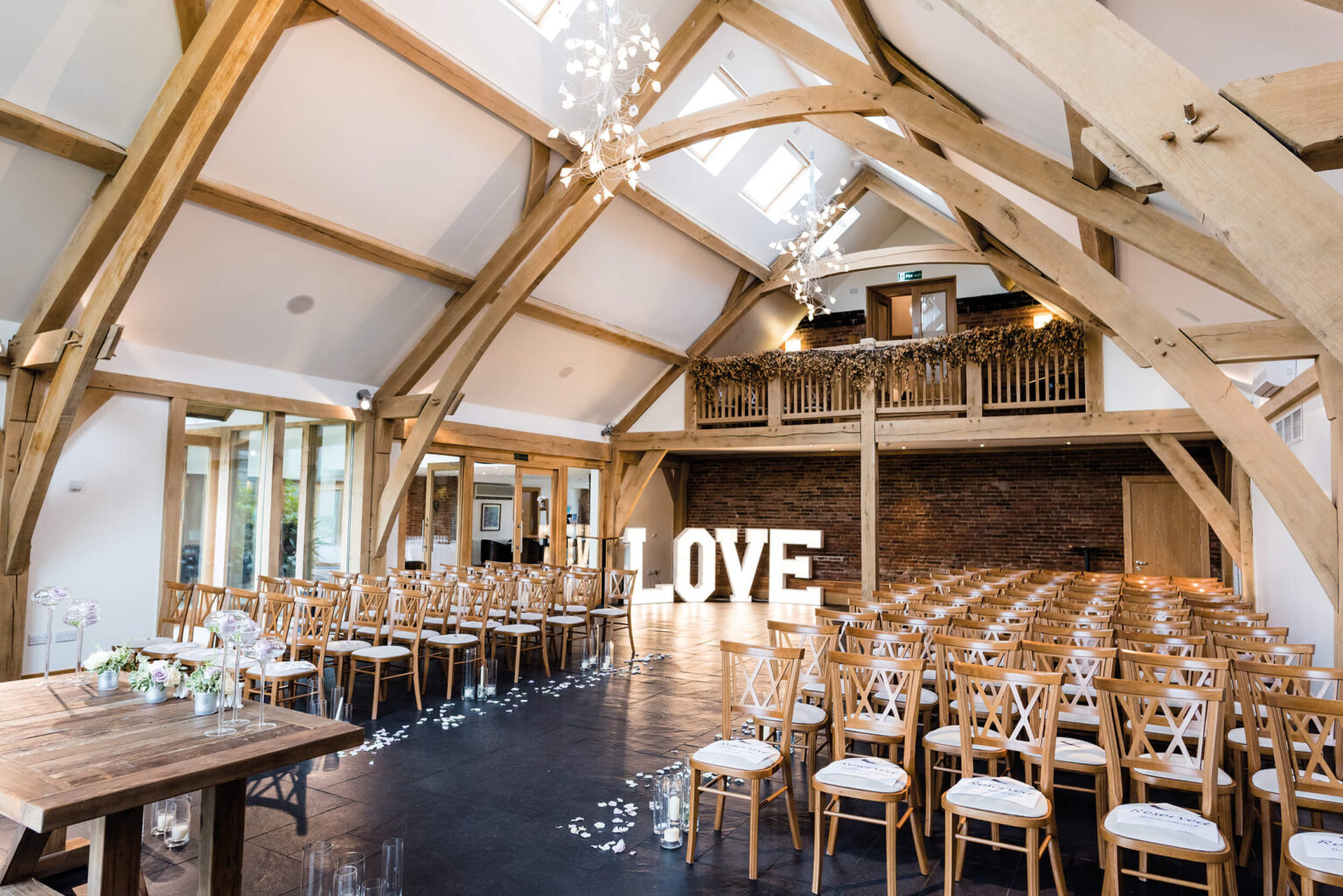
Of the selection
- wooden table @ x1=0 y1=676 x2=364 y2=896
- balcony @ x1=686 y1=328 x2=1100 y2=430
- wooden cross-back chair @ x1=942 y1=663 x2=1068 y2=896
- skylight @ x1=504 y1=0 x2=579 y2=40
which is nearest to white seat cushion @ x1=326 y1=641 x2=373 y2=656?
wooden table @ x1=0 y1=676 x2=364 y2=896

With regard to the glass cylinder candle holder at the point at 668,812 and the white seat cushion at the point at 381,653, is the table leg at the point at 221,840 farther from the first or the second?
the white seat cushion at the point at 381,653

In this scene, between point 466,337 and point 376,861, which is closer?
point 376,861

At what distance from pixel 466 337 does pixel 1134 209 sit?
6982 millimetres

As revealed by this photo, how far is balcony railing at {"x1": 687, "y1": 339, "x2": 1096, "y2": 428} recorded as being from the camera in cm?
1016

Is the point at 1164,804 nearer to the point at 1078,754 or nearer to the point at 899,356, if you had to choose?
the point at 1078,754

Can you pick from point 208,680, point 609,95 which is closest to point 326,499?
point 609,95

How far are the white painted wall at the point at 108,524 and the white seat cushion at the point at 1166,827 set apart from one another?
773 cm

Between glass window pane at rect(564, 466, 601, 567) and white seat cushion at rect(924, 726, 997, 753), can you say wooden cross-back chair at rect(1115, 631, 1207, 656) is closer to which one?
white seat cushion at rect(924, 726, 997, 753)

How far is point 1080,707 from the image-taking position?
14.0 ft

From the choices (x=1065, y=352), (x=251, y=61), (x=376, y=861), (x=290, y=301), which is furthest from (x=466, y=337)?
(x=1065, y=352)

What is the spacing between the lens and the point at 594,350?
11.4 m

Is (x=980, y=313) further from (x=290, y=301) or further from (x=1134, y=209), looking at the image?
(x=290, y=301)

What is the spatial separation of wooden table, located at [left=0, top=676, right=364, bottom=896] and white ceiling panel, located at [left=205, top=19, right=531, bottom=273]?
4893 millimetres

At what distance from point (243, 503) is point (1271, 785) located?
902 centimetres
